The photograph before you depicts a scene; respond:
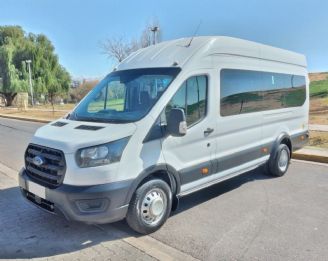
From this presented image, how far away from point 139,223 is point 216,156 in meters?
1.67

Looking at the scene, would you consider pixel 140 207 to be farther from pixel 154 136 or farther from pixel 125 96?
pixel 125 96

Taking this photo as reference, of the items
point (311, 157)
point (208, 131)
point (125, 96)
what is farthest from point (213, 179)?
point (311, 157)

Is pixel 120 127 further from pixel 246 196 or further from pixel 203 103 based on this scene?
pixel 246 196

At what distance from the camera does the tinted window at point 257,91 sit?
5.45m

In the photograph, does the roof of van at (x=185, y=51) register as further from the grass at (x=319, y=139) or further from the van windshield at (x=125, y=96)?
the grass at (x=319, y=139)

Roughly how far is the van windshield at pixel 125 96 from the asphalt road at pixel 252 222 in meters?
1.51

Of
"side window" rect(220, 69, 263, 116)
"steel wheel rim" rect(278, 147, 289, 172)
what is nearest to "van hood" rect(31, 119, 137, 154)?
"side window" rect(220, 69, 263, 116)

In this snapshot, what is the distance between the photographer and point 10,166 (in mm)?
8438

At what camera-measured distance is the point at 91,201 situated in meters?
3.89

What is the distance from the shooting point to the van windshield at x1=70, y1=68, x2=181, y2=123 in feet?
14.6

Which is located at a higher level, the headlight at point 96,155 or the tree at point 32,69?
the tree at point 32,69

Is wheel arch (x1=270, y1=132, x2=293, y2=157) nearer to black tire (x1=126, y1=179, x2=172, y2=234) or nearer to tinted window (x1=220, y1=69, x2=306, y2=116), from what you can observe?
tinted window (x1=220, y1=69, x2=306, y2=116)

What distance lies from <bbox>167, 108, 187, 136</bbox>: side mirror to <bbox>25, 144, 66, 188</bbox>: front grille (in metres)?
1.33

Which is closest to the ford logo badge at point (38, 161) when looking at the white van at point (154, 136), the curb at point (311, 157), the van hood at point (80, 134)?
the white van at point (154, 136)
